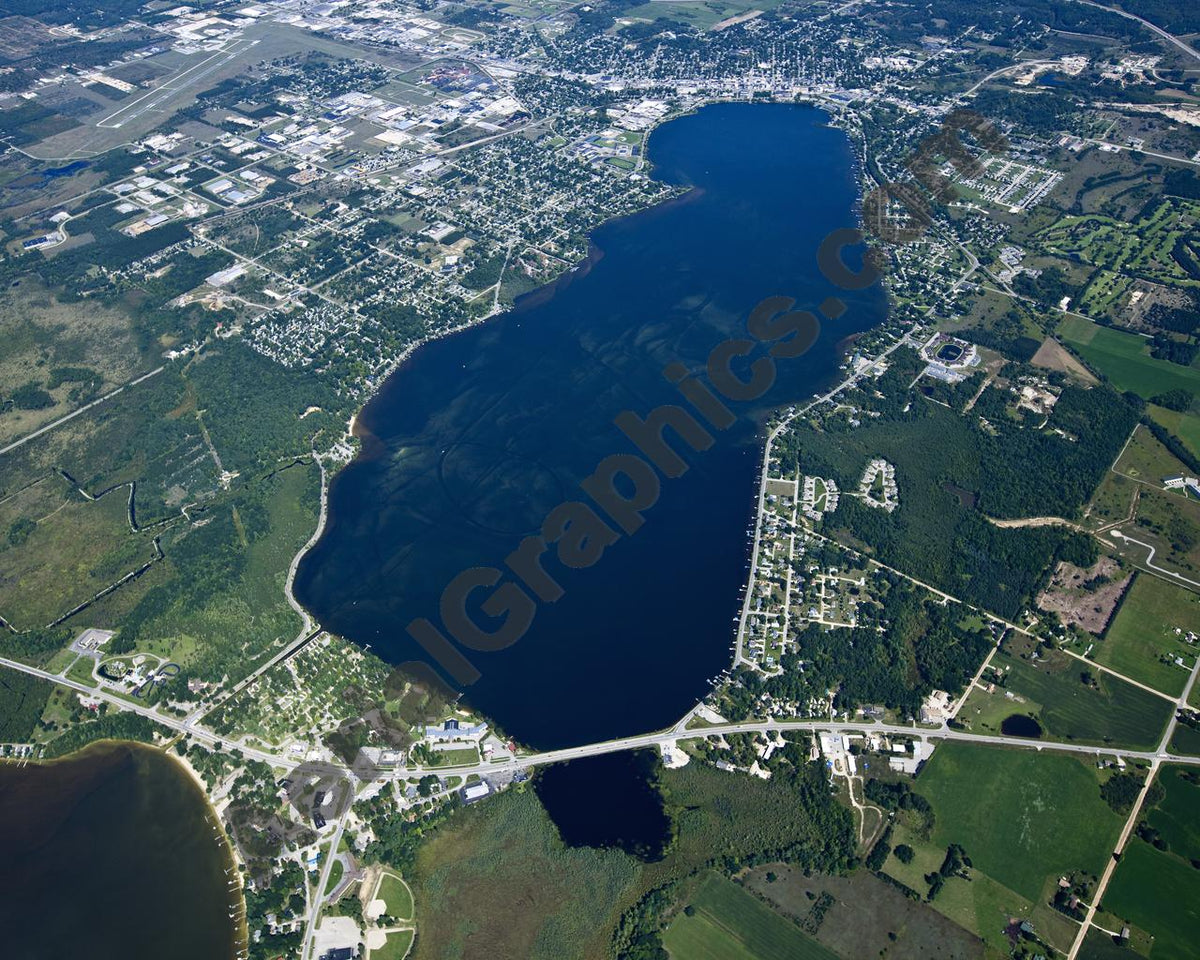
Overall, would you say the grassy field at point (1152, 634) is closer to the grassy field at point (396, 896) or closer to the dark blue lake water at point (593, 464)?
the dark blue lake water at point (593, 464)

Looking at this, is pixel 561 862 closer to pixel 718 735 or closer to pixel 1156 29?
pixel 718 735

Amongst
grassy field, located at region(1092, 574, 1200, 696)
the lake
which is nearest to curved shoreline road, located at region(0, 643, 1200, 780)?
grassy field, located at region(1092, 574, 1200, 696)

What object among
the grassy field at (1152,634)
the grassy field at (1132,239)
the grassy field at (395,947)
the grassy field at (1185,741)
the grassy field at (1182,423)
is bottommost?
the grassy field at (395,947)

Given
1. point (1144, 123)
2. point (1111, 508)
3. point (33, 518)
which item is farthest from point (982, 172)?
point (33, 518)

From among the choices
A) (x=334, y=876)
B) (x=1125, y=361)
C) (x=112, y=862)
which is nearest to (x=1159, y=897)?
(x=334, y=876)

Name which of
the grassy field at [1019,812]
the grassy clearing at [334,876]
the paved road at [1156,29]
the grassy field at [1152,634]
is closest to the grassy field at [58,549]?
the grassy clearing at [334,876]

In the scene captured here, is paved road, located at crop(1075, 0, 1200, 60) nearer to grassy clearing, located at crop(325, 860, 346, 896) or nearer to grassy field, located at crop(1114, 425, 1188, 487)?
grassy field, located at crop(1114, 425, 1188, 487)
